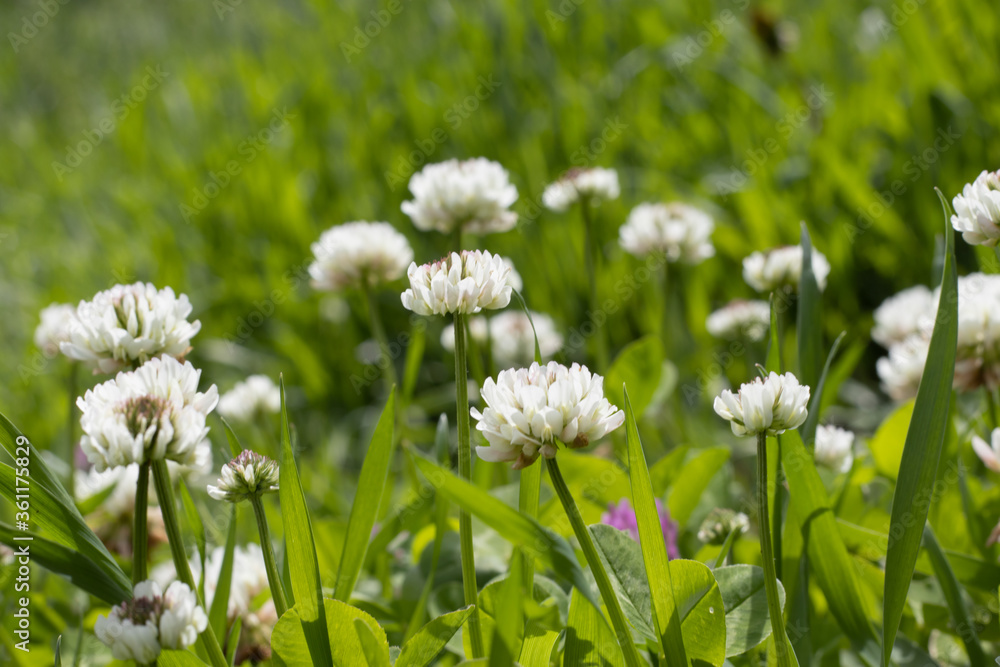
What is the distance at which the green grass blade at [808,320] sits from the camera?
0.92 metres

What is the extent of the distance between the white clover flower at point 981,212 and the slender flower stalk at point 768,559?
28cm

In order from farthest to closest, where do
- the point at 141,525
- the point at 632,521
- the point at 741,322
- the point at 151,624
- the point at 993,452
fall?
the point at 741,322 < the point at 632,521 < the point at 993,452 < the point at 141,525 < the point at 151,624

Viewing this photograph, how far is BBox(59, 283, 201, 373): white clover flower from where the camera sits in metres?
0.79

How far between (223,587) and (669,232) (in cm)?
96

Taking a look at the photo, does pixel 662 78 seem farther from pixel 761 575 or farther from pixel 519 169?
pixel 761 575

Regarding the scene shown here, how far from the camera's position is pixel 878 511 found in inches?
42.7

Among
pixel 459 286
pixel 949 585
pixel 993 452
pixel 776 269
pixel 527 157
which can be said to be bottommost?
pixel 949 585

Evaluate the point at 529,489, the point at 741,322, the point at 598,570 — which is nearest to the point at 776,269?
the point at 741,322

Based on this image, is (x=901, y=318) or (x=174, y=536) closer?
(x=174, y=536)

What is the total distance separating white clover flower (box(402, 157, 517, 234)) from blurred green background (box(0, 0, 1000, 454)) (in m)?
0.83

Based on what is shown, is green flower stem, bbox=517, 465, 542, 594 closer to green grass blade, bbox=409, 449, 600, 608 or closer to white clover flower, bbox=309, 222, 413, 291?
green grass blade, bbox=409, 449, 600, 608

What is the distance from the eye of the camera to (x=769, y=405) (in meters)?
0.63

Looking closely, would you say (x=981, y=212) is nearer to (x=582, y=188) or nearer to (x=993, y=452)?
(x=993, y=452)

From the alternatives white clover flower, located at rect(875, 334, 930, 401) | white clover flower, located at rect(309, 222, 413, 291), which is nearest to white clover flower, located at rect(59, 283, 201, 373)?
white clover flower, located at rect(309, 222, 413, 291)
